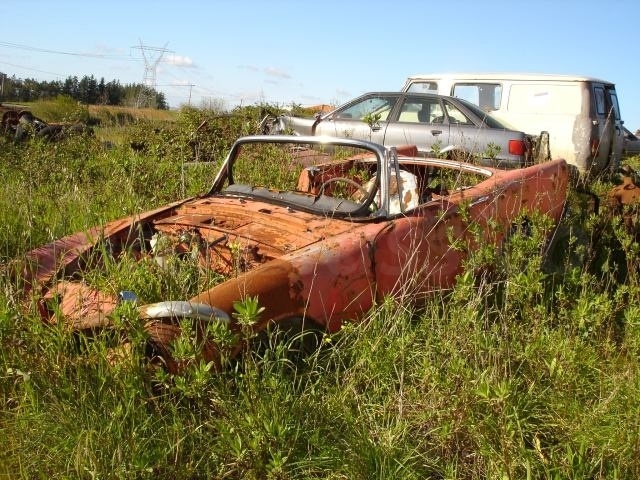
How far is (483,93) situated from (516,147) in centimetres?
298

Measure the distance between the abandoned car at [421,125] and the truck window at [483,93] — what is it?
80.6 inches

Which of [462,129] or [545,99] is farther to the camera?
[545,99]

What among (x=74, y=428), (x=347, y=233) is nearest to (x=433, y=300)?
(x=347, y=233)

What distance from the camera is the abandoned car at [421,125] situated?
27.6 ft

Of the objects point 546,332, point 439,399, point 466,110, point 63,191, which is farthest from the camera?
point 466,110

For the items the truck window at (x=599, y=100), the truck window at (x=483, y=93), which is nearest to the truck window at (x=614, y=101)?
the truck window at (x=599, y=100)

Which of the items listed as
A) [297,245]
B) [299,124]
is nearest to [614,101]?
[299,124]

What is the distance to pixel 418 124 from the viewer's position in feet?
29.3

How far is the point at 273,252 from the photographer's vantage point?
3.46m

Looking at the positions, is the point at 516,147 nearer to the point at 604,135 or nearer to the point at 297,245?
the point at 604,135

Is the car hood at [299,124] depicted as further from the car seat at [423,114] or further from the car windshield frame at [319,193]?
the car windshield frame at [319,193]

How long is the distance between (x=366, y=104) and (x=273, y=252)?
21.2 ft

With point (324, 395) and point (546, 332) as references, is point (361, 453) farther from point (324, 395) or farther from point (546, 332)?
point (546, 332)

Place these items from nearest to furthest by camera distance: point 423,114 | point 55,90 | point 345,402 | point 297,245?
1. point 345,402
2. point 297,245
3. point 423,114
4. point 55,90
